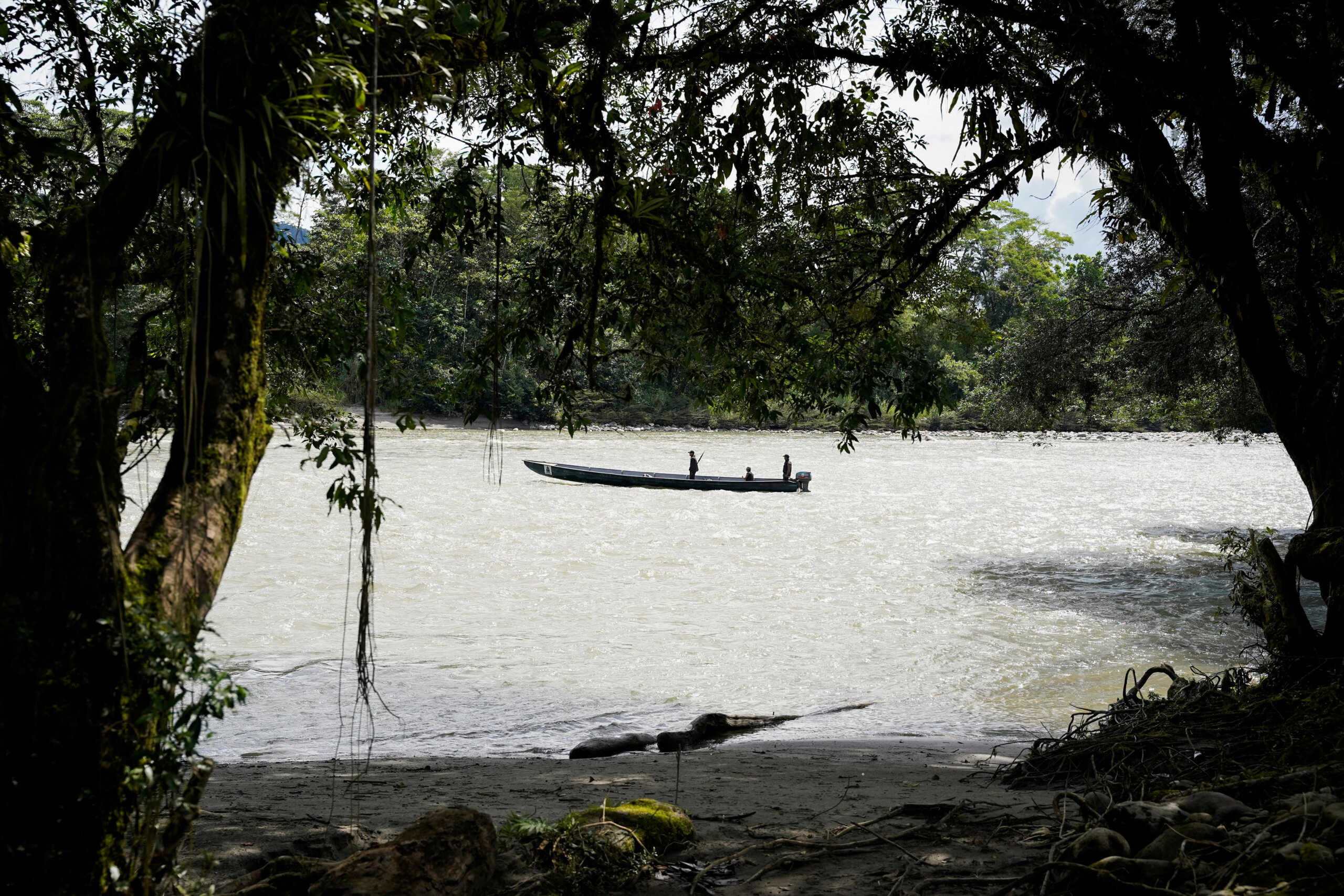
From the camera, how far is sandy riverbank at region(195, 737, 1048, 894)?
359cm

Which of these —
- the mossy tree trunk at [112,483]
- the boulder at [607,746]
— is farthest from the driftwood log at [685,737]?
the mossy tree trunk at [112,483]

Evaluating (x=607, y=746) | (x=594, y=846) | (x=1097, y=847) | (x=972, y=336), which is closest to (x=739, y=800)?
(x=594, y=846)

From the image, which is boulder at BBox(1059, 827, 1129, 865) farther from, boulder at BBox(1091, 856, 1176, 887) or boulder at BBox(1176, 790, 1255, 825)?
boulder at BBox(1176, 790, 1255, 825)

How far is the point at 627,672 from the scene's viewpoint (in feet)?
31.7

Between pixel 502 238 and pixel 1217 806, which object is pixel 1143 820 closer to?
pixel 1217 806

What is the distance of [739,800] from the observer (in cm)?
489

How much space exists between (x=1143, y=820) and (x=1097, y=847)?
0.24 metres

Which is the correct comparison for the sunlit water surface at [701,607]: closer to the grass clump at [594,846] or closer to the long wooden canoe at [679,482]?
the long wooden canoe at [679,482]

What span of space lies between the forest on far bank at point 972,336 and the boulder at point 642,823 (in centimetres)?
185

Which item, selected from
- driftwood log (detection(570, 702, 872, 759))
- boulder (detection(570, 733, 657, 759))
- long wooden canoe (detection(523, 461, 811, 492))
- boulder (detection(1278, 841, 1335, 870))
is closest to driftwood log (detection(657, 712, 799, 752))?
driftwood log (detection(570, 702, 872, 759))

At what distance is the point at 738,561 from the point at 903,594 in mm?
3236

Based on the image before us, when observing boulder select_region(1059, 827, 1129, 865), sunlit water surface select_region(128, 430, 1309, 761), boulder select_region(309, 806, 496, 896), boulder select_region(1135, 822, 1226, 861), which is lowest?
sunlit water surface select_region(128, 430, 1309, 761)

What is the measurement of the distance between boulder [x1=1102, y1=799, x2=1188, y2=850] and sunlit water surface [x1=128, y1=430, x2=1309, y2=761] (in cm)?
444

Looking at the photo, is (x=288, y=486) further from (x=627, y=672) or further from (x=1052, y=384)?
(x=1052, y=384)
